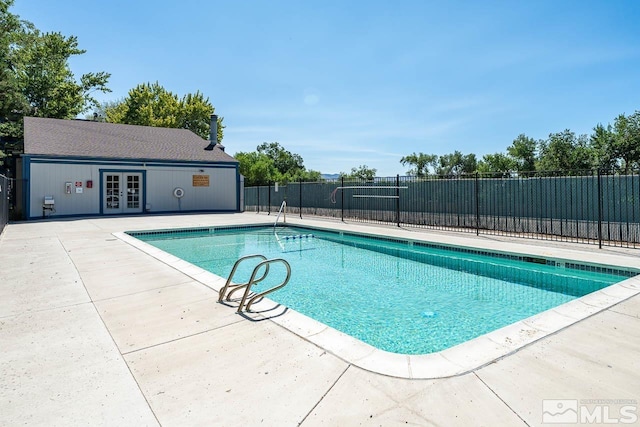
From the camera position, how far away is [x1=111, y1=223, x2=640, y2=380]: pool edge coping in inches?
96.3

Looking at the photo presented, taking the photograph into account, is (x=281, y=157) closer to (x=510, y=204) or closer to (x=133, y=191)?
(x=133, y=191)

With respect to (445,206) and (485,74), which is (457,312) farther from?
(485,74)

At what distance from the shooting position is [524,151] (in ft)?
136

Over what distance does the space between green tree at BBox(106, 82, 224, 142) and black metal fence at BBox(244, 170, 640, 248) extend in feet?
70.8

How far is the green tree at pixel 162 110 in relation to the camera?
1249 inches

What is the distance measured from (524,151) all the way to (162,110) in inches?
1552

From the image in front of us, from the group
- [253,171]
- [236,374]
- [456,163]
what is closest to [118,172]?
[236,374]

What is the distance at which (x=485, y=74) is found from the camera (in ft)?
49.6

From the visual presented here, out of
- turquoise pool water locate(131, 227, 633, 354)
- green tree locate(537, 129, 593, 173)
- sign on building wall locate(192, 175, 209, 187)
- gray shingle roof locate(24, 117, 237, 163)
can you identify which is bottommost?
turquoise pool water locate(131, 227, 633, 354)

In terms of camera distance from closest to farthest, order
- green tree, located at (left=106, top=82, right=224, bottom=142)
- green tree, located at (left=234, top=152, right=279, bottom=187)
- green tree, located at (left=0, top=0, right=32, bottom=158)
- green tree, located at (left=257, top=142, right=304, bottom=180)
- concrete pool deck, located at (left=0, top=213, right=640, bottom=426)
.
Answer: concrete pool deck, located at (left=0, top=213, right=640, bottom=426) → green tree, located at (left=0, top=0, right=32, bottom=158) → green tree, located at (left=106, top=82, right=224, bottom=142) → green tree, located at (left=234, top=152, right=279, bottom=187) → green tree, located at (left=257, top=142, right=304, bottom=180)

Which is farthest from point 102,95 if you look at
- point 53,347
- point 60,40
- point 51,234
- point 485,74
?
point 53,347

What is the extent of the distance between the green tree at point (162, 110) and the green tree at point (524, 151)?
33.6 metres

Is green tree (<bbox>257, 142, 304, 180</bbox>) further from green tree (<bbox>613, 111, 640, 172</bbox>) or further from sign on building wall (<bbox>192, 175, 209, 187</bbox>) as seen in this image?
green tree (<bbox>613, 111, 640, 172</bbox>)

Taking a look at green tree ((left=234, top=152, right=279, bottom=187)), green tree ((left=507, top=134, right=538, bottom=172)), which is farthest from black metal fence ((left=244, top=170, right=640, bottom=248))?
green tree ((left=507, top=134, right=538, bottom=172))
